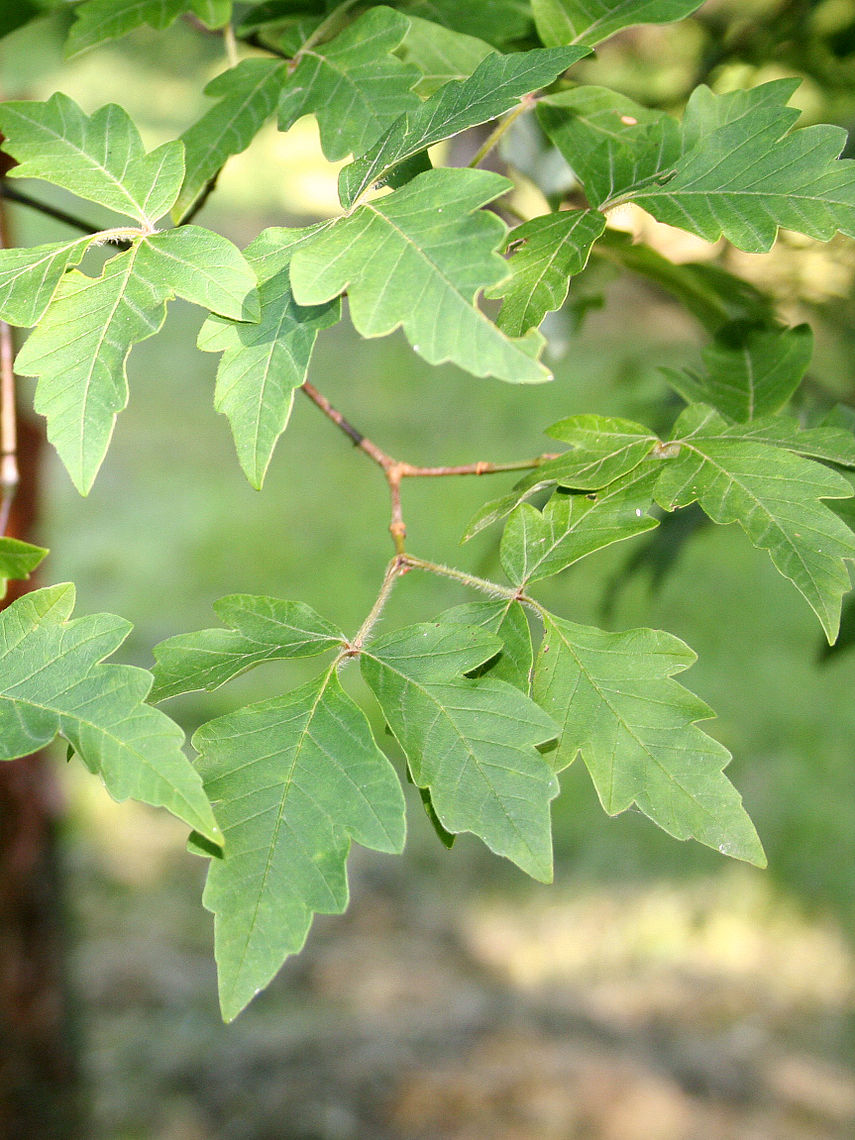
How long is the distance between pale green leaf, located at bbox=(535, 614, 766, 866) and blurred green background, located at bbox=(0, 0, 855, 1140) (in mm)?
589

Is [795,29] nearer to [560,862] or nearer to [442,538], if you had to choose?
[560,862]

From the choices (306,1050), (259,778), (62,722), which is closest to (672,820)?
(259,778)

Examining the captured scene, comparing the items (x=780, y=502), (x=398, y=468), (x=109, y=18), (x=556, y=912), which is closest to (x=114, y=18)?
(x=109, y=18)

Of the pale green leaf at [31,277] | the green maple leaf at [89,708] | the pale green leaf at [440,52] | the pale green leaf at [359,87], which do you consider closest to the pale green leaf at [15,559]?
the green maple leaf at [89,708]

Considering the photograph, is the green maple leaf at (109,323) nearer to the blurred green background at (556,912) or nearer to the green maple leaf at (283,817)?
the green maple leaf at (283,817)

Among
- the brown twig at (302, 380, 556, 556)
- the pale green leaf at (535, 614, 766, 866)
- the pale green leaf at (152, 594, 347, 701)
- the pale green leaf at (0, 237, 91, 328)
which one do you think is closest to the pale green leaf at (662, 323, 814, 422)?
the brown twig at (302, 380, 556, 556)

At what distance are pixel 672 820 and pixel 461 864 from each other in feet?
9.53

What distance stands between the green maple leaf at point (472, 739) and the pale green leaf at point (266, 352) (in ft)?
0.51

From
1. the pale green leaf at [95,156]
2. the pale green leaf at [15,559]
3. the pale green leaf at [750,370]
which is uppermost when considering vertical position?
the pale green leaf at [95,156]

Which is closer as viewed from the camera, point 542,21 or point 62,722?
point 62,722

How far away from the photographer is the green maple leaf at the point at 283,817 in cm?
55

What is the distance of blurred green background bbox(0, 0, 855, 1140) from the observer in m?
1.99

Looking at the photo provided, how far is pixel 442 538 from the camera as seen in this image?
4.74 m

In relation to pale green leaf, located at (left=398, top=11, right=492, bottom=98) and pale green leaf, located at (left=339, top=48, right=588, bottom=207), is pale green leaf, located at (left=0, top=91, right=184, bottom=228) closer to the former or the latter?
pale green leaf, located at (left=339, top=48, right=588, bottom=207)
